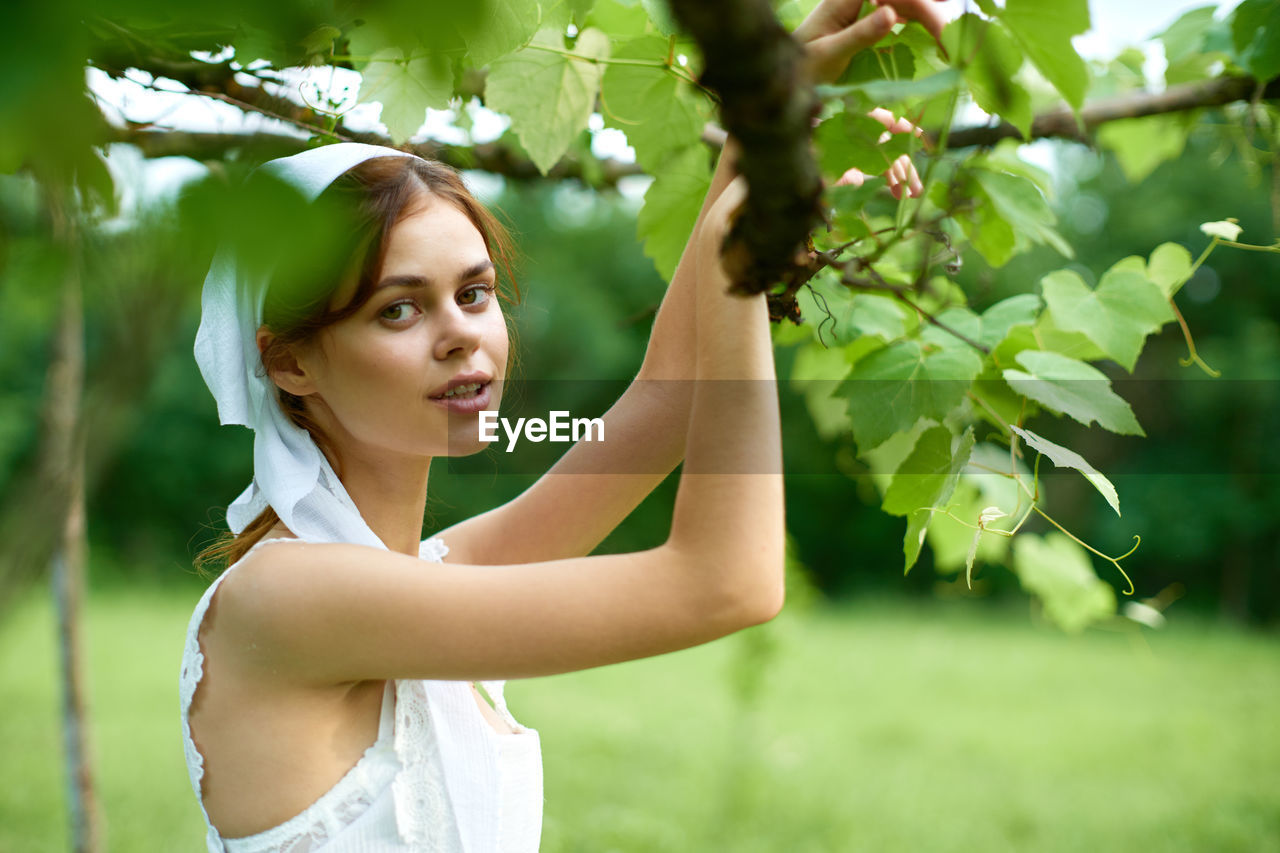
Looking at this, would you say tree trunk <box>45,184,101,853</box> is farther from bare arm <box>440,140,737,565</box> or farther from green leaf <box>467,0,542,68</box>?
green leaf <box>467,0,542,68</box>

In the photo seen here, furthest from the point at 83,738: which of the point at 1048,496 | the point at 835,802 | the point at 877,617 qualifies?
the point at 877,617

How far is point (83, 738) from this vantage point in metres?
2.34

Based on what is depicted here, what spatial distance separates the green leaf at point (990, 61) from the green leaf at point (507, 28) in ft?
1.32

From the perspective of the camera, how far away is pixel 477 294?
3.36 feet

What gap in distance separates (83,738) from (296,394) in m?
1.85

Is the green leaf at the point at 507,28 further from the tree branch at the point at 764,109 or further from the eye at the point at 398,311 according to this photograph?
the tree branch at the point at 764,109

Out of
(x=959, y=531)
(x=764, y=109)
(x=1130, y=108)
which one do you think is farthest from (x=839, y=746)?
(x=764, y=109)

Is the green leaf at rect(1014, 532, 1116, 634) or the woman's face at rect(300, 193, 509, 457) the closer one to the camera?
the woman's face at rect(300, 193, 509, 457)

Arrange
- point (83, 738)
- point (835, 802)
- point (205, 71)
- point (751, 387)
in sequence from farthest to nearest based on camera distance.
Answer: point (835, 802)
point (83, 738)
point (205, 71)
point (751, 387)

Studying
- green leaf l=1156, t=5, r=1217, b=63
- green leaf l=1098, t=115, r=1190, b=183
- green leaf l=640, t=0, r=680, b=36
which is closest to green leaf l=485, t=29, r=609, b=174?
green leaf l=640, t=0, r=680, b=36

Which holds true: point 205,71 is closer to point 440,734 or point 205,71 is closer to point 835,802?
point 440,734

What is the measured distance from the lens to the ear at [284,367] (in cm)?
100

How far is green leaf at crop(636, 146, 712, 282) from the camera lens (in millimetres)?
1200

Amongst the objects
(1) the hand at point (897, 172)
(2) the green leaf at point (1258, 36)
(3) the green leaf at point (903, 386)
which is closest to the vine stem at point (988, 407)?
(3) the green leaf at point (903, 386)
